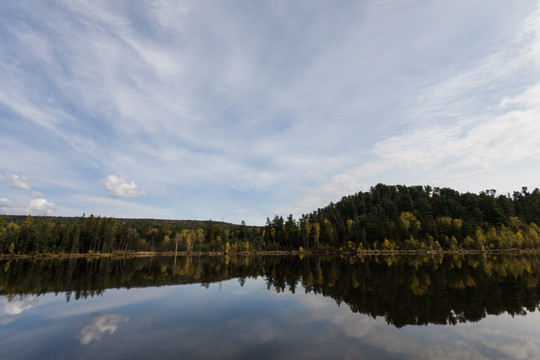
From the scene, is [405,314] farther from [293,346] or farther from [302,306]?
[293,346]

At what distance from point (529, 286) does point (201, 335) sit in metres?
31.9

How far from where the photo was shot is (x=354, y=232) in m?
130

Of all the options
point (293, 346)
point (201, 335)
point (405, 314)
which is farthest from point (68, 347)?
point (405, 314)

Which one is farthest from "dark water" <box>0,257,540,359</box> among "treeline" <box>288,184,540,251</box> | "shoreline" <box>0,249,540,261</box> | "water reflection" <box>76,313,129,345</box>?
"treeline" <box>288,184,540,251</box>

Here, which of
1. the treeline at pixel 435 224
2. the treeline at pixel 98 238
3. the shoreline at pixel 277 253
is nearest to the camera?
the shoreline at pixel 277 253

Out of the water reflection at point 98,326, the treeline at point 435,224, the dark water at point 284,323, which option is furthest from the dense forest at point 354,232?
the water reflection at point 98,326

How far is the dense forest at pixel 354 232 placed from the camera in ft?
337

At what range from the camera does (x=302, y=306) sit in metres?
20.5

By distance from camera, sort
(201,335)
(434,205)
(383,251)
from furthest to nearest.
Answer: (434,205)
(383,251)
(201,335)

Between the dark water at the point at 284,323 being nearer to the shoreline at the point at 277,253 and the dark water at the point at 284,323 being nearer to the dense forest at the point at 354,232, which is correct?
the shoreline at the point at 277,253

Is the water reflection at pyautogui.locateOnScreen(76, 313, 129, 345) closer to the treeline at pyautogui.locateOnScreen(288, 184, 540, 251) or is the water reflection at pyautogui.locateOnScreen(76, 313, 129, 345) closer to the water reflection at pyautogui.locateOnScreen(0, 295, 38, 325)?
the water reflection at pyautogui.locateOnScreen(0, 295, 38, 325)

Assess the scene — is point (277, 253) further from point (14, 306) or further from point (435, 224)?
point (14, 306)

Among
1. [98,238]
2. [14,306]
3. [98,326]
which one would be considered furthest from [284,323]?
[98,238]

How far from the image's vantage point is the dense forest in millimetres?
102688
